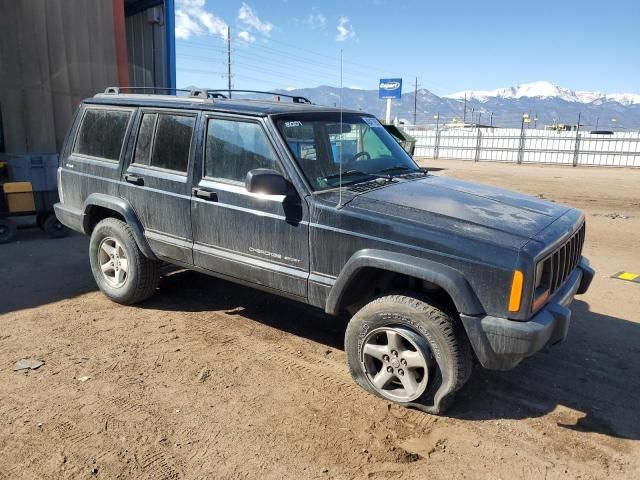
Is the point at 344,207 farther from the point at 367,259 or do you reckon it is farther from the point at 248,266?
the point at 248,266

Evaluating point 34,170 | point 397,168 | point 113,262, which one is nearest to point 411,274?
point 397,168

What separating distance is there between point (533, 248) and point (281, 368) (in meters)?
2.01

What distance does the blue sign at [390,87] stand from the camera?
111ft

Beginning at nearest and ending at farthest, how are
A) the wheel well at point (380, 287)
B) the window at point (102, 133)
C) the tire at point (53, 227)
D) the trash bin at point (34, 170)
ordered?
the wheel well at point (380, 287), the window at point (102, 133), the trash bin at point (34, 170), the tire at point (53, 227)

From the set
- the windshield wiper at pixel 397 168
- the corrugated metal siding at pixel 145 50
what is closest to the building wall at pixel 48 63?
the corrugated metal siding at pixel 145 50

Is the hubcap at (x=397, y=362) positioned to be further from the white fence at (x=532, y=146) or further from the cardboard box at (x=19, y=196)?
the white fence at (x=532, y=146)

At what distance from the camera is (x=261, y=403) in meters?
3.43

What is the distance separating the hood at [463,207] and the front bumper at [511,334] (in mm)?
497

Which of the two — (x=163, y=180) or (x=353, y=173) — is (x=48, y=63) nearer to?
(x=163, y=180)

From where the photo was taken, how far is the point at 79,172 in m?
5.19

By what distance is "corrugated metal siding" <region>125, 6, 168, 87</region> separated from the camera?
490 inches

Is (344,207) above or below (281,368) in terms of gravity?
above

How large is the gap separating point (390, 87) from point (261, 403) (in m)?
33.2

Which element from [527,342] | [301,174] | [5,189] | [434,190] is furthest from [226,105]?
[5,189]
